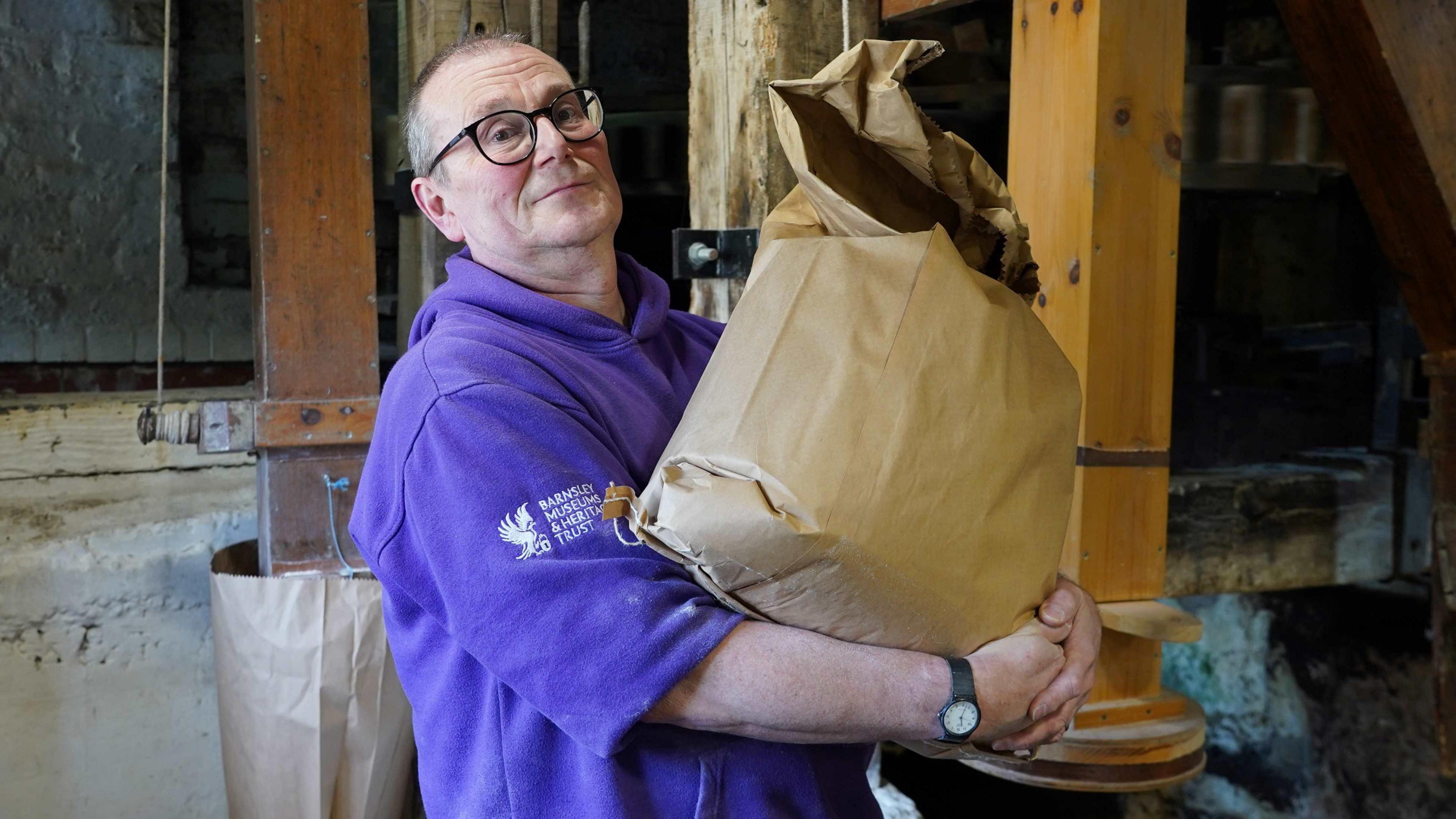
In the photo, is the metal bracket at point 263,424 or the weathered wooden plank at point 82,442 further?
→ the weathered wooden plank at point 82,442

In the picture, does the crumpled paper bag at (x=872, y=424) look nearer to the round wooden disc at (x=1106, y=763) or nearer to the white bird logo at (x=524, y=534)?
the white bird logo at (x=524, y=534)

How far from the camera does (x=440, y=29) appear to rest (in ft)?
6.98

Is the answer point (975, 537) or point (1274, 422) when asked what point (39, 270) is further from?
point (1274, 422)

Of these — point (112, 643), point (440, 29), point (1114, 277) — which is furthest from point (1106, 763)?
point (112, 643)

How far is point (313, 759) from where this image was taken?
6.52 ft

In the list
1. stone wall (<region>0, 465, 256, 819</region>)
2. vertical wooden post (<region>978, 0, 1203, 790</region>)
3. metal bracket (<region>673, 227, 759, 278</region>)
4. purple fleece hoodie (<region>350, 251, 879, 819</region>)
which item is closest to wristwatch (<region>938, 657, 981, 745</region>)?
purple fleece hoodie (<region>350, 251, 879, 819</region>)

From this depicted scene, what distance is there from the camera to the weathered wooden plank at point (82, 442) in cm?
244

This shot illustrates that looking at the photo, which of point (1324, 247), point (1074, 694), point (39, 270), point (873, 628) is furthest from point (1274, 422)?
point (39, 270)

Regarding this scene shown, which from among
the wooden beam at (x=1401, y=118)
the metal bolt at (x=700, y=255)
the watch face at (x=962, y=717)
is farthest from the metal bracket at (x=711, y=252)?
the wooden beam at (x=1401, y=118)

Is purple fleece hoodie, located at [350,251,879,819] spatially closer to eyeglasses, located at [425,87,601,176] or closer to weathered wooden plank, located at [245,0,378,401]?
eyeglasses, located at [425,87,601,176]

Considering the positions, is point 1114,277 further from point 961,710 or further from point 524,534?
point 524,534

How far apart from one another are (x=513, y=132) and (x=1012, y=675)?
767 mm

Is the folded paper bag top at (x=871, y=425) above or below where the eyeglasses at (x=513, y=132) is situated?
below

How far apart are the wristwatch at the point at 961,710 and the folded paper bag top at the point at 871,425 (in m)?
0.03
